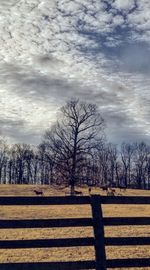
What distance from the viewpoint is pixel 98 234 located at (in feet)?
28.2

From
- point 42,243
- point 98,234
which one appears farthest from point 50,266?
point 98,234

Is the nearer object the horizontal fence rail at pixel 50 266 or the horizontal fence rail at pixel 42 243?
the horizontal fence rail at pixel 50 266

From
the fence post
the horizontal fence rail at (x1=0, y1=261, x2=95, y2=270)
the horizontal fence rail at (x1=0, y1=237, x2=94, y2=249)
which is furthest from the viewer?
the fence post

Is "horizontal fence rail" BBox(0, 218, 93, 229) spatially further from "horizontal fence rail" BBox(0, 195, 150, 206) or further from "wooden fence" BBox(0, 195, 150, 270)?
"horizontal fence rail" BBox(0, 195, 150, 206)

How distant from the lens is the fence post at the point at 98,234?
8359mm

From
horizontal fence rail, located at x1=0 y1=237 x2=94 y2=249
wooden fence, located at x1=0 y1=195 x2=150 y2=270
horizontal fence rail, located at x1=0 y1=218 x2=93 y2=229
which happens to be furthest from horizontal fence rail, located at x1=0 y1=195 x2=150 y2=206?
horizontal fence rail, located at x1=0 y1=237 x2=94 y2=249

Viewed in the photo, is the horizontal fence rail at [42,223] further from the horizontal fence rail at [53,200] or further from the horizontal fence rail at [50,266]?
the horizontal fence rail at [50,266]

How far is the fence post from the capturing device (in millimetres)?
8359

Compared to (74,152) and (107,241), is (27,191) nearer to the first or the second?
(74,152)

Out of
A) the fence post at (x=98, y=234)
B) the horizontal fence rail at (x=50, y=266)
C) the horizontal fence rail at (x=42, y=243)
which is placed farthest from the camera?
the fence post at (x=98, y=234)

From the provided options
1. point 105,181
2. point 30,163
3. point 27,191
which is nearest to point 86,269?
point 27,191

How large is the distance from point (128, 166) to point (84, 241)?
136 meters

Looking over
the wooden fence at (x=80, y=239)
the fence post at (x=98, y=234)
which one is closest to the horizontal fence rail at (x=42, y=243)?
the wooden fence at (x=80, y=239)

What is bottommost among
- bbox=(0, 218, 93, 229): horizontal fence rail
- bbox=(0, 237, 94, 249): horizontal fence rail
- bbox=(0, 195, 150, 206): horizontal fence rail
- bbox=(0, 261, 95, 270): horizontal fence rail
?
bbox=(0, 261, 95, 270): horizontal fence rail
